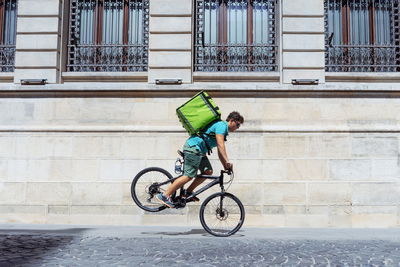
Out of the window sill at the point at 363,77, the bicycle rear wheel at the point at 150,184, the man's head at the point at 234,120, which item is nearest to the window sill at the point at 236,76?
the window sill at the point at 363,77

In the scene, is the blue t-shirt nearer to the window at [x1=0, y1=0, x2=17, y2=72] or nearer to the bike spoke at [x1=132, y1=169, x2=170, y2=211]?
the bike spoke at [x1=132, y1=169, x2=170, y2=211]

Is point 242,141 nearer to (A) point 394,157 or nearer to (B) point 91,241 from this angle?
(A) point 394,157

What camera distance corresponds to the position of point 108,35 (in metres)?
12.0

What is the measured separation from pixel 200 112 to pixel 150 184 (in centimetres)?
156

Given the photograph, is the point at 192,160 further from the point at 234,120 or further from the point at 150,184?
the point at 150,184

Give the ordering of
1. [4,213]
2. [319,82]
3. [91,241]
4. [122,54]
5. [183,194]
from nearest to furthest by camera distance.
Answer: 1. [91,241]
2. [183,194]
3. [4,213]
4. [319,82]
5. [122,54]

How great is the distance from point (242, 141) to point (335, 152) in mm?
1855

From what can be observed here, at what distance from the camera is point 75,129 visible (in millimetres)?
10578

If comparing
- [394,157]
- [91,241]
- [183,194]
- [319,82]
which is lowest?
[91,241]

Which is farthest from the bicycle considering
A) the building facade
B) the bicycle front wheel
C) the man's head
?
the building facade

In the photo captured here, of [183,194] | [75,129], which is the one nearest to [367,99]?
[183,194]

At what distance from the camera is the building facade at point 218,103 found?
10.2 m

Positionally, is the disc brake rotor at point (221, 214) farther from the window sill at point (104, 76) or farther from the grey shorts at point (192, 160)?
the window sill at point (104, 76)

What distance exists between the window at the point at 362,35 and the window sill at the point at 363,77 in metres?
0.32
